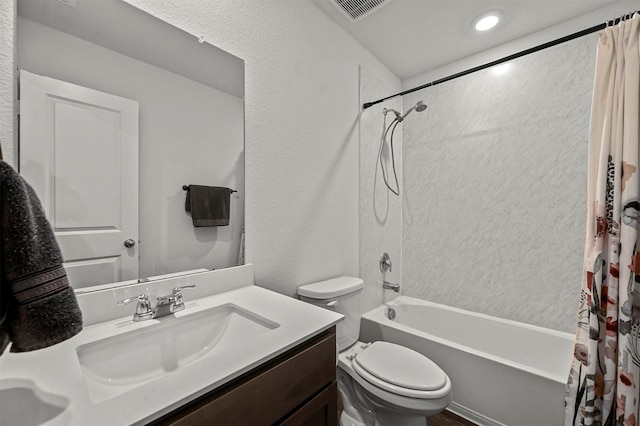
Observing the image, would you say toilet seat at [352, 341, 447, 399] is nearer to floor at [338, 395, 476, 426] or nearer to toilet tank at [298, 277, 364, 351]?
toilet tank at [298, 277, 364, 351]

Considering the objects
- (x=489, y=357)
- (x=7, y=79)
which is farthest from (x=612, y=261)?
(x=7, y=79)

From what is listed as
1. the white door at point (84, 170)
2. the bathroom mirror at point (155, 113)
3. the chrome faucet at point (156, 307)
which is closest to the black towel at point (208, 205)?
the bathroom mirror at point (155, 113)

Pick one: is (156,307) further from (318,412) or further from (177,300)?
(318,412)

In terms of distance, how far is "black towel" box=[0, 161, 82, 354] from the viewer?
0.42 meters

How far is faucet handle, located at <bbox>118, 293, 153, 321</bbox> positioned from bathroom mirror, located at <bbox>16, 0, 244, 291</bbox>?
0.25 feet

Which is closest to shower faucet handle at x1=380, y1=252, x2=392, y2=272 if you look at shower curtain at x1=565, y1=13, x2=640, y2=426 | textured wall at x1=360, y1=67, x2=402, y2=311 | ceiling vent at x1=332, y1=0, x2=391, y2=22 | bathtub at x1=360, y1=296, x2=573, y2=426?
textured wall at x1=360, y1=67, x2=402, y2=311

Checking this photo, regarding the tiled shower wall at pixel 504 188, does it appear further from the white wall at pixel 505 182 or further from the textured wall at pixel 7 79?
the textured wall at pixel 7 79

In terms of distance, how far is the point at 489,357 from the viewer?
1477 mm

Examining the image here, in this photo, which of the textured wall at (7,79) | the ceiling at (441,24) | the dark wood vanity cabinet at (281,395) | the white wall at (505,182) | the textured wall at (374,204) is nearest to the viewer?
the dark wood vanity cabinet at (281,395)

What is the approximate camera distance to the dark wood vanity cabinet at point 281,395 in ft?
1.86

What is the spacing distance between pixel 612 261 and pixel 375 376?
115 centimetres

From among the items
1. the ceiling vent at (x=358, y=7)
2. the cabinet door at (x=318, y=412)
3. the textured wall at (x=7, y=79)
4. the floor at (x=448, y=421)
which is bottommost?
the floor at (x=448, y=421)

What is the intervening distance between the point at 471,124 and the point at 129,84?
2266 mm

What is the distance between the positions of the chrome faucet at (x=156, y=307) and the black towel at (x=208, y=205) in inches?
12.4
